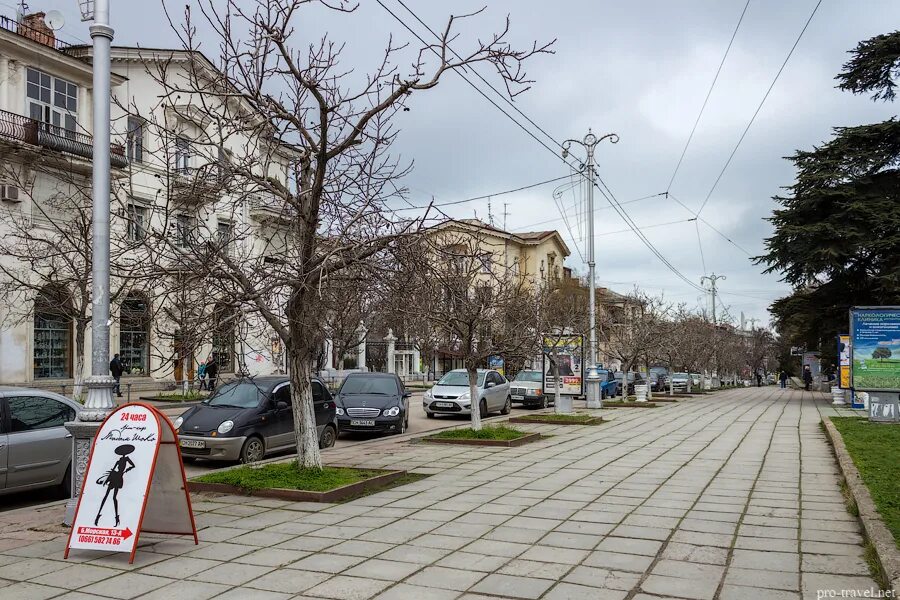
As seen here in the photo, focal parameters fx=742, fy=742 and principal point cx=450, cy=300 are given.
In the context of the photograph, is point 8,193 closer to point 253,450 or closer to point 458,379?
point 458,379

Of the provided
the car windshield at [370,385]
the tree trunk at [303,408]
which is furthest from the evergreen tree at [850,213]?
the tree trunk at [303,408]

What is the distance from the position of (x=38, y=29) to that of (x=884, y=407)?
3103 cm

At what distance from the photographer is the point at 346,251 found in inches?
353

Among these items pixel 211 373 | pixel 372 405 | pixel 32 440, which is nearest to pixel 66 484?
pixel 32 440

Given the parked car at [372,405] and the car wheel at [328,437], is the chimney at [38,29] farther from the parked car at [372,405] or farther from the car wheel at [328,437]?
the car wheel at [328,437]

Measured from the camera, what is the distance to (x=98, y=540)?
612 centimetres

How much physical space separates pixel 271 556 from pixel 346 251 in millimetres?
3843

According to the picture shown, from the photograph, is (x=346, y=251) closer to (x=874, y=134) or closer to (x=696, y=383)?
(x=874, y=134)

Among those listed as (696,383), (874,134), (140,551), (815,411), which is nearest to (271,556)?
(140,551)

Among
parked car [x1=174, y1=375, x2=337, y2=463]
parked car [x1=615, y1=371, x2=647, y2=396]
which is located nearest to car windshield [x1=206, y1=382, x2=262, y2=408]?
parked car [x1=174, y1=375, x2=337, y2=463]

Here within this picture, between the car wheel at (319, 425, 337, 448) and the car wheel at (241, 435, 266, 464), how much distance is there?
2.12 metres

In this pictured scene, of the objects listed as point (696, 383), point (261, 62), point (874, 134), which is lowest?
point (696, 383)

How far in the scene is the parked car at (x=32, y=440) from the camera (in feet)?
29.2

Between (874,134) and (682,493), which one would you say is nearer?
(682,493)
